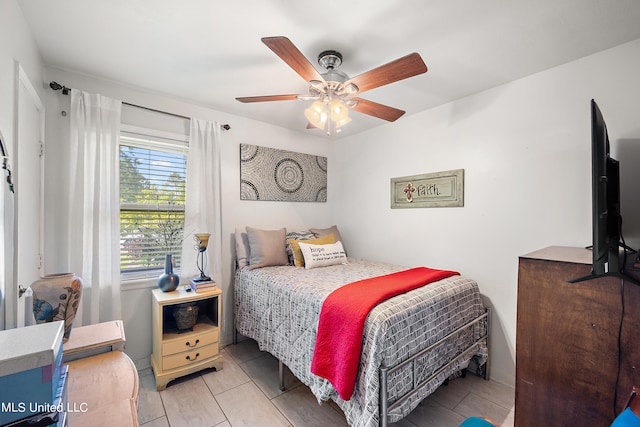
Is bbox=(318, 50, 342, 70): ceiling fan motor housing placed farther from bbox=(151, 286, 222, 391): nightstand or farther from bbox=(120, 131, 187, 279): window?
bbox=(151, 286, 222, 391): nightstand

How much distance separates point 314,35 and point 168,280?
2.12 meters

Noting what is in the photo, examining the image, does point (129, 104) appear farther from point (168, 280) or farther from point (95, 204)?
point (168, 280)

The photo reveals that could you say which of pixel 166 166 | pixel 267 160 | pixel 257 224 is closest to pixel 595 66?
pixel 267 160

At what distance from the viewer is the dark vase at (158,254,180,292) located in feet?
7.46

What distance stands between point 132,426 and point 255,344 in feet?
6.24

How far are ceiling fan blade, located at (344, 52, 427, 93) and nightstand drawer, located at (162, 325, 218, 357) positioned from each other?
7.24 ft

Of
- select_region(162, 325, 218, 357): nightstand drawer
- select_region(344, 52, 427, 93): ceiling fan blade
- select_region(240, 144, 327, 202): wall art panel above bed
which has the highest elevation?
select_region(344, 52, 427, 93): ceiling fan blade

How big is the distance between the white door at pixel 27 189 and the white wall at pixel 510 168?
2.85 meters

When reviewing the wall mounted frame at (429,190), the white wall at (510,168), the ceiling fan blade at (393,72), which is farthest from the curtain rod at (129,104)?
the wall mounted frame at (429,190)

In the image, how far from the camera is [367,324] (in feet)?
4.92

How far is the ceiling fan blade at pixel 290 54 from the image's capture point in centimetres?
127

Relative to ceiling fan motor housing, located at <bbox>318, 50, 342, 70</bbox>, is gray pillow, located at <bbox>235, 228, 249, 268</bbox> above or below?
below

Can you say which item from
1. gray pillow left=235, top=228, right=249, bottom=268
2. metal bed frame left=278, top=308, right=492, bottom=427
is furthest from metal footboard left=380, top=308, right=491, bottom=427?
gray pillow left=235, top=228, right=249, bottom=268

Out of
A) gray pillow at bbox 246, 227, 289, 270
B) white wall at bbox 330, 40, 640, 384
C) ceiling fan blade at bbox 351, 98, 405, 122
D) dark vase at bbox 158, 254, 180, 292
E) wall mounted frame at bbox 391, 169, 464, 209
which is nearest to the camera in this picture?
white wall at bbox 330, 40, 640, 384
